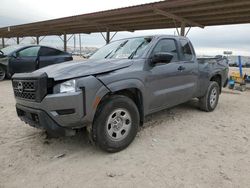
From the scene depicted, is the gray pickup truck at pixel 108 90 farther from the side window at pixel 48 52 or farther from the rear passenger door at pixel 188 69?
the side window at pixel 48 52

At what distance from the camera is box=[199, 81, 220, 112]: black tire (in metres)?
5.72

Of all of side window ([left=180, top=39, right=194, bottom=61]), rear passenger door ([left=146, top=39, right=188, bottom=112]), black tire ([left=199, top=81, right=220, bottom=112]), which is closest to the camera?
rear passenger door ([left=146, top=39, right=188, bottom=112])

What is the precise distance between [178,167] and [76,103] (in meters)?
1.61

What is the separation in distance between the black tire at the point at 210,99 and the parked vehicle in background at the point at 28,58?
6.46m

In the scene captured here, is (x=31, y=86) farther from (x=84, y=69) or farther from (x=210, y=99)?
(x=210, y=99)

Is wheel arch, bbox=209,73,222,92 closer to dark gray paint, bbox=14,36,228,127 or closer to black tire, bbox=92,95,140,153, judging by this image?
dark gray paint, bbox=14,36,228,127

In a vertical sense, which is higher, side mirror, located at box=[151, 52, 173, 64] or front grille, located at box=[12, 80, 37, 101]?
side mirror, located at box=[151, 52, 173, 64]

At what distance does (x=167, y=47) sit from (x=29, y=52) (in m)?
7.04

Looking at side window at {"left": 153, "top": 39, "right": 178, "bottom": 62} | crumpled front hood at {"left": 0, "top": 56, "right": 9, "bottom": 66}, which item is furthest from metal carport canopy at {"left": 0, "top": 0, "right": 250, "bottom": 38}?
crumpled front hood at {"left": 0, "top": 56, "right": 9, "bottom": 66}

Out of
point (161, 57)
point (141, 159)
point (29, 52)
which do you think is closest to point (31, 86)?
point (141, 159)

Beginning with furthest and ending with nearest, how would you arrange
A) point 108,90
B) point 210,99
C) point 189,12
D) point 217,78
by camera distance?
point 189,12 → point 217,78 → point 210,99 → point 108,90

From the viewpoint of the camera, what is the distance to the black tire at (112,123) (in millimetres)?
3119

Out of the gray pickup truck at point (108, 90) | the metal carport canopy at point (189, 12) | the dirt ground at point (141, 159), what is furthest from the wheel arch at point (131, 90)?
the metal carport canopy at point (189, 12)

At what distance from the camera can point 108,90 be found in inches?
123
